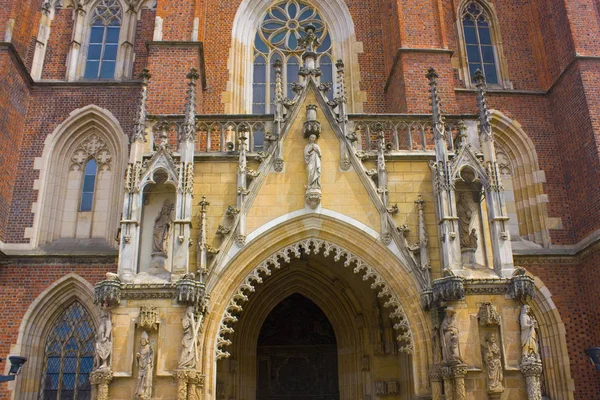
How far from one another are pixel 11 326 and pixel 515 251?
1137 cm

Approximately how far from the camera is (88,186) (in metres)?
15.6

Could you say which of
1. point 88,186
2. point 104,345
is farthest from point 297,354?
point 88,186

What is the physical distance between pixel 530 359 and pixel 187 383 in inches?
211

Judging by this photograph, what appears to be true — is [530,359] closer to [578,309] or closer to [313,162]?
[313,162]

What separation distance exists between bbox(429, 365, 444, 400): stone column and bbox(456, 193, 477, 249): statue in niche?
227 centimetres

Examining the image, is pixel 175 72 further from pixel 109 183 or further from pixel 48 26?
pixel 48 26

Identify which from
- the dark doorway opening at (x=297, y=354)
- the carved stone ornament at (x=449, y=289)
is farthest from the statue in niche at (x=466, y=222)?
the dark doorway opening at (x=297, y=354)

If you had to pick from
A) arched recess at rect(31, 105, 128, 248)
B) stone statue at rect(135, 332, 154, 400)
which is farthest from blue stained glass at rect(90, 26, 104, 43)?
stone statue at rect(135, 332, 154, 400)

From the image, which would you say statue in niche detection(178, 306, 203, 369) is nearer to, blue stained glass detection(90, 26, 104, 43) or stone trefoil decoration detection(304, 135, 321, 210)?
stone trefoil decoration detection(304, 135, 321, 210)

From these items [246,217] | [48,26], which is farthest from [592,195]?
[48,26]

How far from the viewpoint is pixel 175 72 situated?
14.6m

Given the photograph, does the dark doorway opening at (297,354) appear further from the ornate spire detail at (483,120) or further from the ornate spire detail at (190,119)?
the ornate spire detail at (483,120)

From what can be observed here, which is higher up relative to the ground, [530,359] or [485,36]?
[485,36]

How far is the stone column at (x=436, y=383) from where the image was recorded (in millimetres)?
10031
